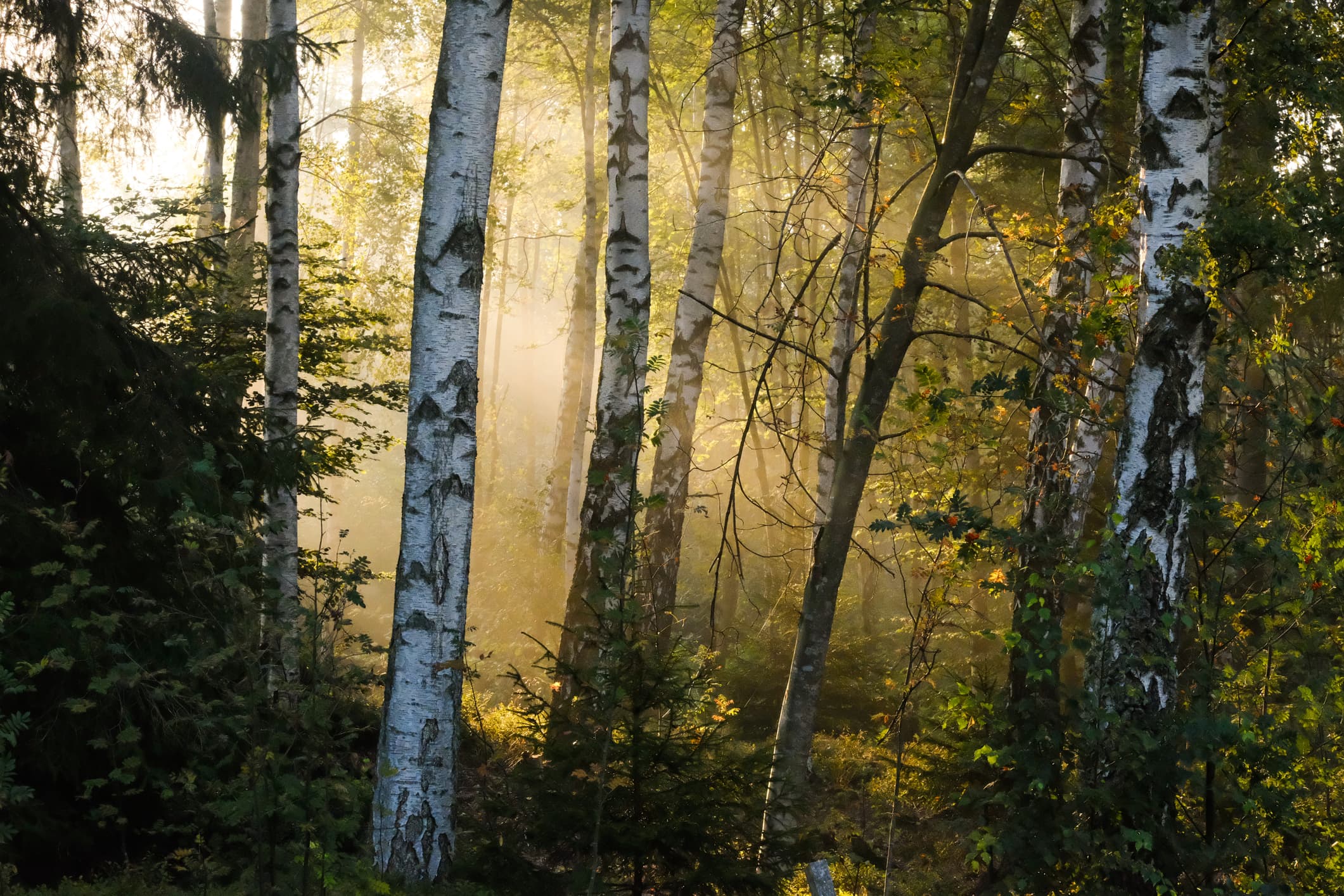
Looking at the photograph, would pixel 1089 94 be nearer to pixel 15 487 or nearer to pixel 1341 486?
pixel 1341 486

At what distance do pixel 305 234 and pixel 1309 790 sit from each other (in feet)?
40.4

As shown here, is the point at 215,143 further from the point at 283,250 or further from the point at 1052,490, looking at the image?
the point at 1052,490

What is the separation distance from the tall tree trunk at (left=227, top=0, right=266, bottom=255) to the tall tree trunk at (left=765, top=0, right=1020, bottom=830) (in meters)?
5.17

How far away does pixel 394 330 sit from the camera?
23.7 metres

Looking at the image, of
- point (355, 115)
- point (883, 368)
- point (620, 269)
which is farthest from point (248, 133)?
point (355, 115)

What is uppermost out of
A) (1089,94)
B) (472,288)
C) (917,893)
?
(1089,94)

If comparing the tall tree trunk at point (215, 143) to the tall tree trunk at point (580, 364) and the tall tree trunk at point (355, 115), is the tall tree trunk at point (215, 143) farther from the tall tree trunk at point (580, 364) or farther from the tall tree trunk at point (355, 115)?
the tall tree trunk at point (580, 364)

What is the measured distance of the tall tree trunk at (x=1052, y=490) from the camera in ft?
14.0

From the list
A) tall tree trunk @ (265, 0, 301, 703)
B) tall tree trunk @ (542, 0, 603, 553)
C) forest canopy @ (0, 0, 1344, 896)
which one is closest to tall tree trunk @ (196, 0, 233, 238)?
forest canopy @ (0, 0, 1344, 896)

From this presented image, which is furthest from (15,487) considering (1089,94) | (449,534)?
(1089,94)

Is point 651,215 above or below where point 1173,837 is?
above

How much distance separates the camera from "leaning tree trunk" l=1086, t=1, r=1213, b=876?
14.4 ft

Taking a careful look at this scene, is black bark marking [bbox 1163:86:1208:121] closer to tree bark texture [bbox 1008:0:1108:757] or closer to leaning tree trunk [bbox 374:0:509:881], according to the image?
tree bark texture [bbox 1008:0:1108:757]

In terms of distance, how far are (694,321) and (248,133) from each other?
4474 mm
